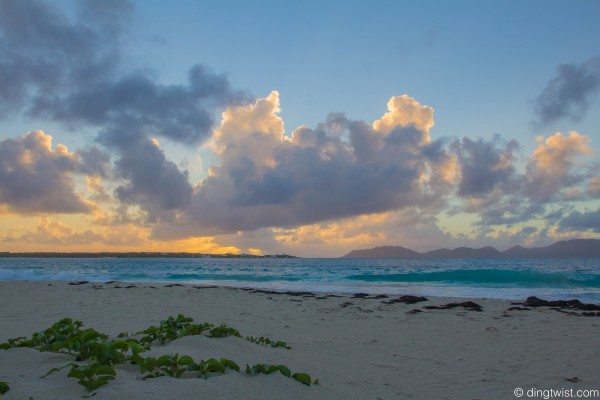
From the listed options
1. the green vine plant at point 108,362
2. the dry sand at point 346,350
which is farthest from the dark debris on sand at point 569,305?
the green vine plant at point 108,362

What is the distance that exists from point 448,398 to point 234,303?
364 inches

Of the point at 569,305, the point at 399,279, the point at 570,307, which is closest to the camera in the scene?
the point at 570,307

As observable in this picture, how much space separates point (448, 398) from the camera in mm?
4402

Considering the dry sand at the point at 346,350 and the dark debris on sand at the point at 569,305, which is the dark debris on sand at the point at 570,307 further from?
the dry sand at the point at 346,350

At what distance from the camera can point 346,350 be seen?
258 inches

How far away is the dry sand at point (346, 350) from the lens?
9.91ft

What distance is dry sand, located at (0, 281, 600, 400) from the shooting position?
9.91 ft

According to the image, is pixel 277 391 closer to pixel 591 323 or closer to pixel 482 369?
pixel 482 369

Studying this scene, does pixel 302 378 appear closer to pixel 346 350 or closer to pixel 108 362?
pixel 108 362

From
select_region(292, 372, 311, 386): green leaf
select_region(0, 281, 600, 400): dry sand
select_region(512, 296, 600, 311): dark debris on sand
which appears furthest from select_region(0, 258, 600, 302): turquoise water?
select_region(292, 372, 311, 386): green leaf

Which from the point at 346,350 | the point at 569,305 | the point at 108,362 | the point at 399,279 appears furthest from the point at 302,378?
the point at 399,279

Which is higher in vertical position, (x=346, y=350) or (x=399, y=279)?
(x=346, y=350)

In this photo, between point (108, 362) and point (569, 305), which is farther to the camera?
point (569, 305)

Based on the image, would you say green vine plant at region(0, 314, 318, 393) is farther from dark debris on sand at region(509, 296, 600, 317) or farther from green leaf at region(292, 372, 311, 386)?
dark debris on sand at region(509, 296, 600, 317)
